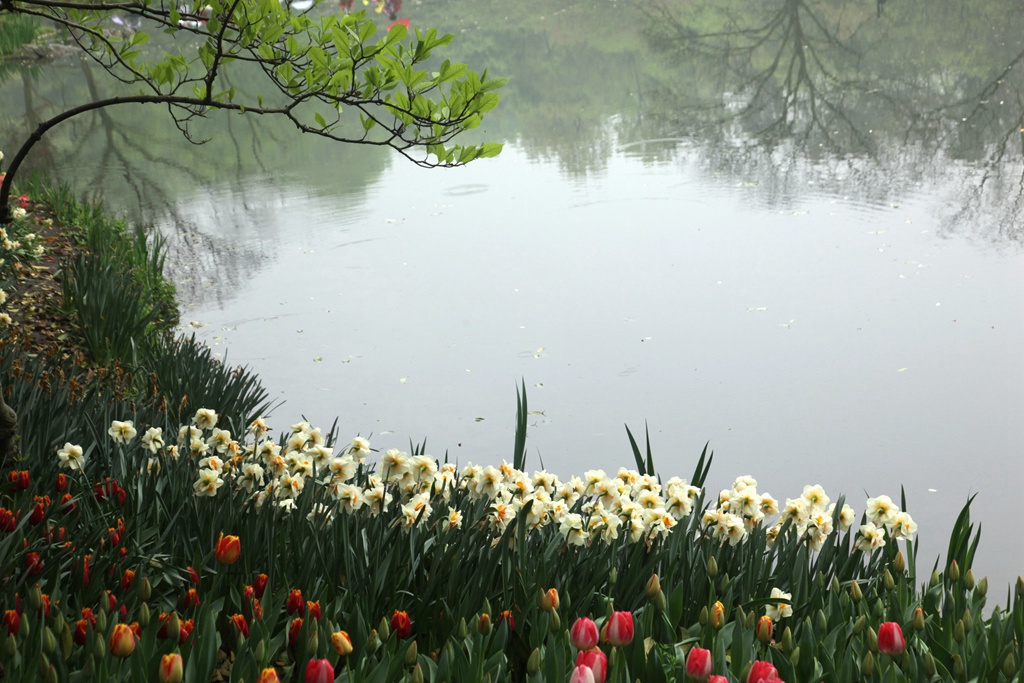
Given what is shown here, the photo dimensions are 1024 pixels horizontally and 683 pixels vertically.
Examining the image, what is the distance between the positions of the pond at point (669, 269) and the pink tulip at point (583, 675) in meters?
2.88

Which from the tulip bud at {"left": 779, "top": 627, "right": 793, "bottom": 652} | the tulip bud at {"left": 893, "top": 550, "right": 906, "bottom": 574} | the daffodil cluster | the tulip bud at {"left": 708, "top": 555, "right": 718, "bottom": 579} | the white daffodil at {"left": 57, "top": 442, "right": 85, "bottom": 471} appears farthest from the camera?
the white daffodil at {"left": 57, "top": 442, "right": 85, "bottom": 471}

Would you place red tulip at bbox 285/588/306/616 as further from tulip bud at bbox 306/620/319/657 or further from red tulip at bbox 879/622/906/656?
red tulip at bbox 879/622/906/656

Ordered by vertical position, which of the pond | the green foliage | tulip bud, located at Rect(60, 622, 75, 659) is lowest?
the pond

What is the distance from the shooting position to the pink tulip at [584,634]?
1.67 m

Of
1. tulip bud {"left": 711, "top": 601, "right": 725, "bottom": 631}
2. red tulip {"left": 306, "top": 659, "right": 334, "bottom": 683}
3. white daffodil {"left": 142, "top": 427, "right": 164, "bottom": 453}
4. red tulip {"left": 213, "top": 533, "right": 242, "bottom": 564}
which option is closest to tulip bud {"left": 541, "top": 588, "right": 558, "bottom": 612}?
tulip bud {"left": 711, "top": 601, "right": 725, "bottom": 631}

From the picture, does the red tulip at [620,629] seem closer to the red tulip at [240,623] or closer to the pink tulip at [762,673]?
the pink tulip at [762,673]

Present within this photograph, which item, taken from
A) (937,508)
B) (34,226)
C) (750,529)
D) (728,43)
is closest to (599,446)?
(937,508)

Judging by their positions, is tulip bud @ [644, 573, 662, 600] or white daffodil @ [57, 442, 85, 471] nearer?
tulip bud @ [644, 573, 662, 600]

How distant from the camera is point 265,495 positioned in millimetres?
2600

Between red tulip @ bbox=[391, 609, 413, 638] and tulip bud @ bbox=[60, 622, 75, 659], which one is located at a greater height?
tulip bud @ bbox=[60, 622, 75, 659]

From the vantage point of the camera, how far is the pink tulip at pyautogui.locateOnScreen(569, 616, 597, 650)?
1.67 m

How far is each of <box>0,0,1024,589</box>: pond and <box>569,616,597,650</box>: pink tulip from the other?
9.09 feet

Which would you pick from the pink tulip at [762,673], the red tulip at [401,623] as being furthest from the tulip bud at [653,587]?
the red tulip at [401,623]

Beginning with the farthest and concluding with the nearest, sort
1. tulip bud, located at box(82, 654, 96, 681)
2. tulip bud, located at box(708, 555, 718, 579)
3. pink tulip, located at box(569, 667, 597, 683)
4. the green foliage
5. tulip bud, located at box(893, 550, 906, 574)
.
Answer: the green foliage → tulip bud, located at box(893, 550, 906, 574) → tulip bud, located at box(708, 555, 718, 579) → tulip bud, located at box(82, 654, 96, 681) → pink tulip, located at box(569, 667, 597, 683)
